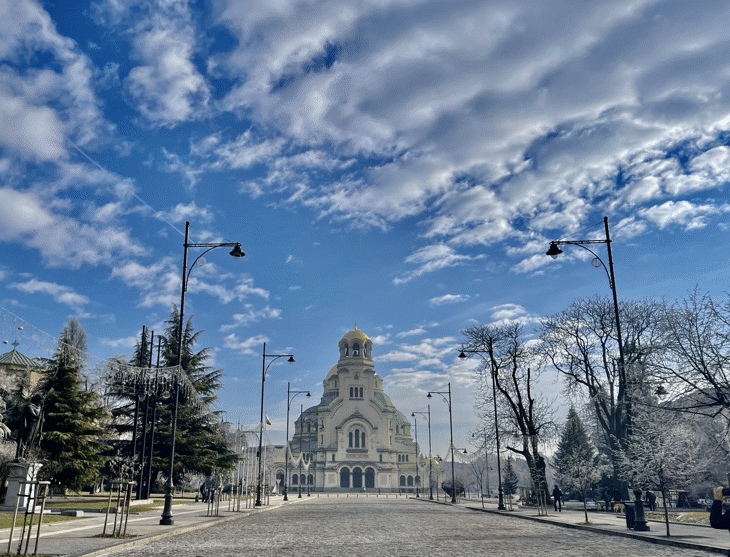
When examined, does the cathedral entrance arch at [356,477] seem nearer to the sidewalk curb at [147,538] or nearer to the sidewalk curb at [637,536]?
the sidewalk curb at [637,536]

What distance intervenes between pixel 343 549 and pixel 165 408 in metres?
30.4

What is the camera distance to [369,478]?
351 ft

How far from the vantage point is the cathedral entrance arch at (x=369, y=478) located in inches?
4195

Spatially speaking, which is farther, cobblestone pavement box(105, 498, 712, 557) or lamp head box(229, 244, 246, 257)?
lamp head box(229, 244, 246, 257)

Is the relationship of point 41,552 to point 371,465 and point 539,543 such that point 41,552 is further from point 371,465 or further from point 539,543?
point 371,465

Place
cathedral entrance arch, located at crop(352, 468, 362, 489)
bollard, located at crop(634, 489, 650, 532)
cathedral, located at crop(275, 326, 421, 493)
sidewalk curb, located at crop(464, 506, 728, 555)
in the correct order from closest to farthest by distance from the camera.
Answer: sidewalk curb, located at crop(464, 506, 728, 555)
bollard, located at crop(634, 489, 650, 532)
cathedral, located at crop(275, 326, 421, 493)
cathedral entrance arch, located at crop(352, 468, 362, 489)

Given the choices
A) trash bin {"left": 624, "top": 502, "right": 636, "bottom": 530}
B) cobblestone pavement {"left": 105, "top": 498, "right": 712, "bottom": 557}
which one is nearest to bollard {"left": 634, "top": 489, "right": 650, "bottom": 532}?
trash bin {"left": 624, "top": 502, "right": 636, "bottom": 530}

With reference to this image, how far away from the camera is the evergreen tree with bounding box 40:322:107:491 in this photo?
29.8 m

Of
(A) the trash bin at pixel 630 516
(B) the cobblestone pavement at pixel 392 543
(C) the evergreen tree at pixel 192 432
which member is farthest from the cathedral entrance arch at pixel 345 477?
(A) the trash bin at pixel 630 516

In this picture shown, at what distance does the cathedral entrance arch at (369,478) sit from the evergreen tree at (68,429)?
7922cm

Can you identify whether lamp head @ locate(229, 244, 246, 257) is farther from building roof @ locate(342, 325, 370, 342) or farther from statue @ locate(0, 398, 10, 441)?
building roof @ locate(342, 325, 370, 342)

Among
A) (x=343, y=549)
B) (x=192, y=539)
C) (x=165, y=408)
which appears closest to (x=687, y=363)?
(x=343, y=549)

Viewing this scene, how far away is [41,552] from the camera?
475 inches

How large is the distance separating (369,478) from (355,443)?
644cm
